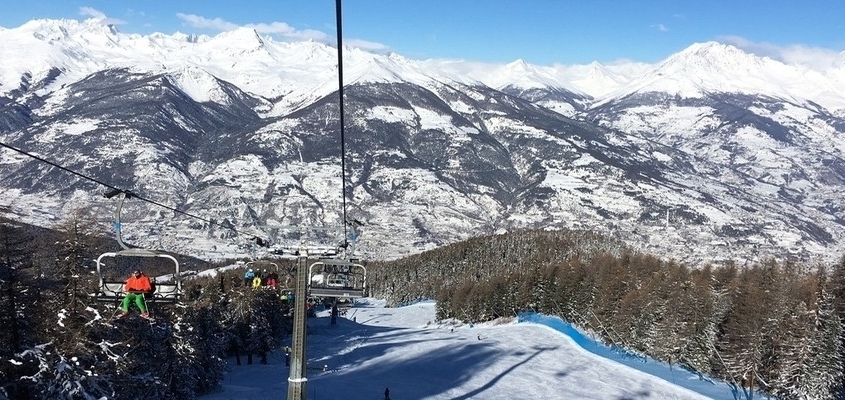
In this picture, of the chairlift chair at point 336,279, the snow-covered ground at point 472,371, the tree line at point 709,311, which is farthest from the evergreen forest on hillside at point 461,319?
the snow-covered ground at point 472,371

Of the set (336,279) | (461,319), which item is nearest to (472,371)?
(336,279)

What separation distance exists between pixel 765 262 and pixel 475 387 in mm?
35962

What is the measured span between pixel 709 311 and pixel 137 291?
54.2 metres

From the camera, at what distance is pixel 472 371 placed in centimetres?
5859

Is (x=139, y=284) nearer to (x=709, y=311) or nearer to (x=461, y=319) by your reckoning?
(x=709, y=311)

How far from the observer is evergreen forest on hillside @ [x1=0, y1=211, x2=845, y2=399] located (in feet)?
72.1

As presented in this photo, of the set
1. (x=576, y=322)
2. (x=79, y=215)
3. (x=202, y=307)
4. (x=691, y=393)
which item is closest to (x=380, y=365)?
(x=202, y=307)

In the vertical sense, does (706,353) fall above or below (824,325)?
below

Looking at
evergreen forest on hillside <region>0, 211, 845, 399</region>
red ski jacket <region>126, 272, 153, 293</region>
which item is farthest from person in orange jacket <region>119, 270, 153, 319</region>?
evergreen forest on hillside <region>0, 211, 845, 399</region>

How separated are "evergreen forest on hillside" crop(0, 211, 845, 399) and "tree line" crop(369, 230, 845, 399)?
0.14 meters

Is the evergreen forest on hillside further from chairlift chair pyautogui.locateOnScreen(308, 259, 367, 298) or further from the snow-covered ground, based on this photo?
the snow-covered ground

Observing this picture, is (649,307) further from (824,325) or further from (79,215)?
(79,215)

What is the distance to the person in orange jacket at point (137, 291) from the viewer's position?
Result: 18.0 meters

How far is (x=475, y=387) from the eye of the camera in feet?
172
